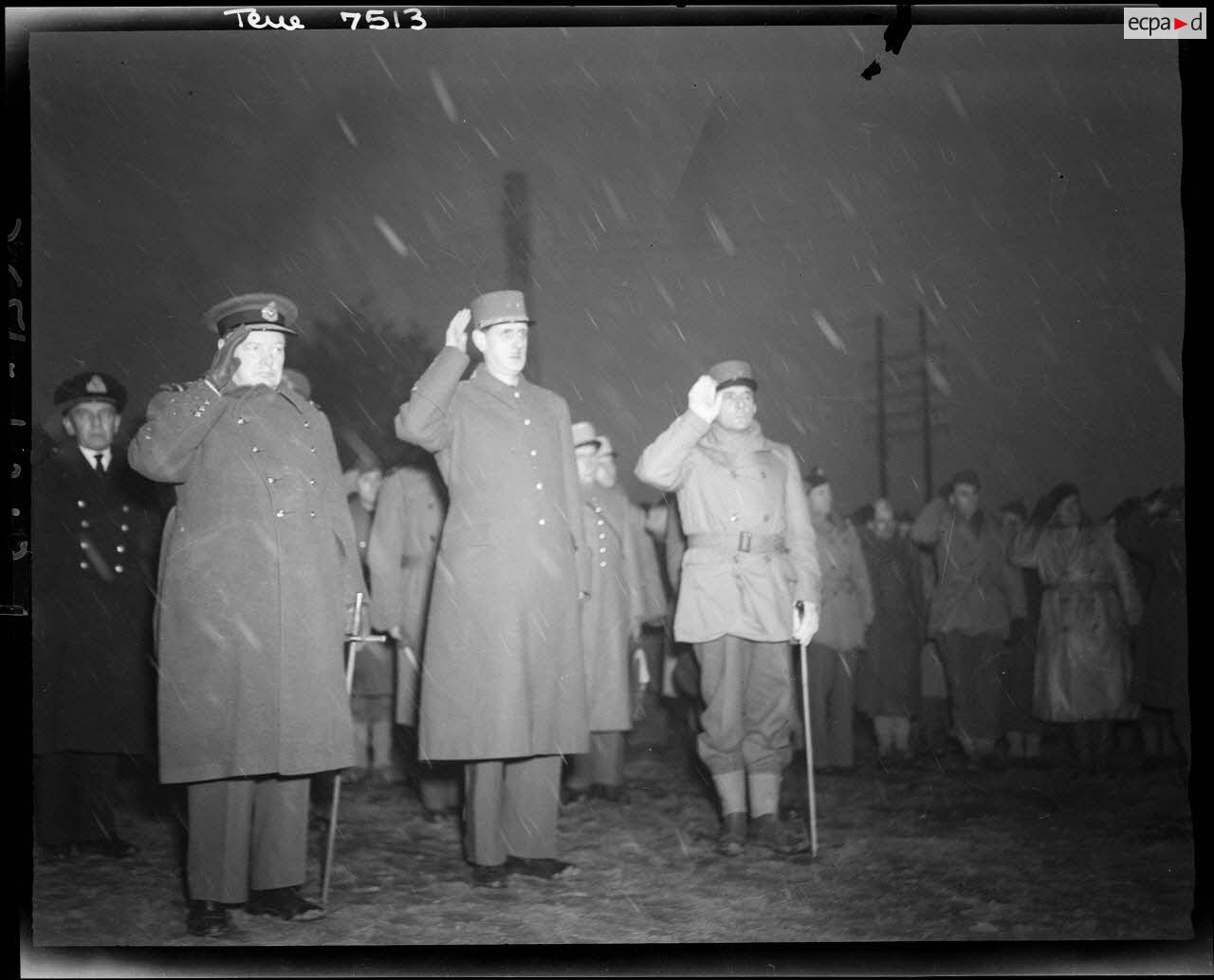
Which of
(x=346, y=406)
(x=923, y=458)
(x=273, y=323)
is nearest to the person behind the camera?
(x=273, y=323)

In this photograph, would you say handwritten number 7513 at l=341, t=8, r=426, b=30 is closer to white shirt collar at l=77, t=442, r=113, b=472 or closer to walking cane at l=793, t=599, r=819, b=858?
white shirt collar at l=77, t=442, r=113, b=472

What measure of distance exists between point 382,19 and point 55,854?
4178 millimetres

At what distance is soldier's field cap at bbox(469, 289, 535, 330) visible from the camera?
5727 millimetres

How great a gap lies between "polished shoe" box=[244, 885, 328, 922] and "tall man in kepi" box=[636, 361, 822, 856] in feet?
6.57

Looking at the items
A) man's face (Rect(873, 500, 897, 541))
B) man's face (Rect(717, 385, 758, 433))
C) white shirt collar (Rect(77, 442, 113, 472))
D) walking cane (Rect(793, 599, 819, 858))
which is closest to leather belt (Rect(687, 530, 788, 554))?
walking cane (Rect(793, 599, 819, 858))

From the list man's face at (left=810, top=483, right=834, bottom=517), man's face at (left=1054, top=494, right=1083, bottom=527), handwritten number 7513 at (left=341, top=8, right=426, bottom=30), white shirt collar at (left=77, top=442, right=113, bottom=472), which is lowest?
man's face at (left=1054, top=494, right=1083, bottom=527)

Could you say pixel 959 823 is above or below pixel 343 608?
below

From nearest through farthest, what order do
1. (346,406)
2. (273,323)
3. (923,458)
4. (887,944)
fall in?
(887,944) → (273,323) → (923,458) → (346,406)

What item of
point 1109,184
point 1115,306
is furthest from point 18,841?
point 1115,306

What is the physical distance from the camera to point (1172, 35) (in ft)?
17.1

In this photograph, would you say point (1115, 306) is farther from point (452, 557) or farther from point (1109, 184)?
point (452, 557)

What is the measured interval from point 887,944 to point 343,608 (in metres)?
2.52

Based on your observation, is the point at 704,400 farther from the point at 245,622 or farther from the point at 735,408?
the point at 245,622

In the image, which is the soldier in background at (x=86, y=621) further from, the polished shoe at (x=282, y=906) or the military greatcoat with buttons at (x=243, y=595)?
the polished shoe at (x=282, y=906)
